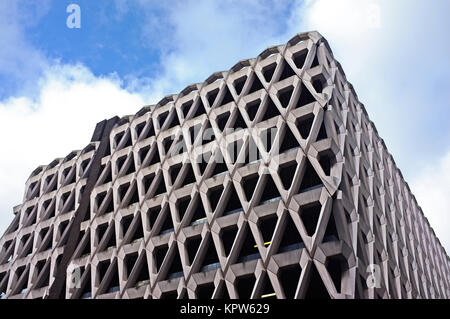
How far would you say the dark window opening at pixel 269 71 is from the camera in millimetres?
43800

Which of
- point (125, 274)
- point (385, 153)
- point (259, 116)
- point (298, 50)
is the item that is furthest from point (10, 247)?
point (385, 153)

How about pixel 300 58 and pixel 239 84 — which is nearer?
pixel 300 58

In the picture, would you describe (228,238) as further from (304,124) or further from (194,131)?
(194,131)

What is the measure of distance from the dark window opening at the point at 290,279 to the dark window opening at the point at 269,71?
20211 mm

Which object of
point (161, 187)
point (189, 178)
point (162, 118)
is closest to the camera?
point (189, 178)

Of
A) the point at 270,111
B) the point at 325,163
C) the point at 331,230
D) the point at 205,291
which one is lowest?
the point at 205,291

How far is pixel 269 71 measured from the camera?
146ft

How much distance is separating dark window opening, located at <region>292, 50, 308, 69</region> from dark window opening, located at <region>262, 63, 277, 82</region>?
6.66 ft

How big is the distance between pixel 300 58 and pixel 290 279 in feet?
70.2

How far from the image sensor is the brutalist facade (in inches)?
1273

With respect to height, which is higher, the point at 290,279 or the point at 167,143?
the point at 167,143

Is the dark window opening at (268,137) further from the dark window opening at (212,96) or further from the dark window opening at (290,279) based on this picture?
the dark window opening at (290,279)

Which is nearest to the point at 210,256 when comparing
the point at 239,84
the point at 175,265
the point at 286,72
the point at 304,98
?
the point at 175,265
